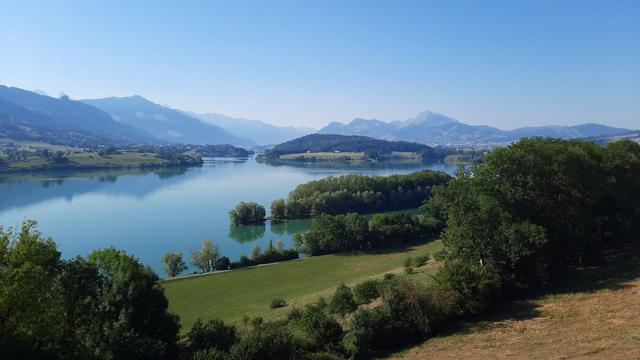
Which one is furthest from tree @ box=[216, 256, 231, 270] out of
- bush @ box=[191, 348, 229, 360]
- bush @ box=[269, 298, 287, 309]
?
bush @ box=[191, 348, 229, 360]

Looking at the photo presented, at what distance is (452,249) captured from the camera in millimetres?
27391

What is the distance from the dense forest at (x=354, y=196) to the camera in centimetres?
8031

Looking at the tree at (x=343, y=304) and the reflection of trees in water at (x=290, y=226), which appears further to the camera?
the reflection of trees in water at (x=290, y=226)

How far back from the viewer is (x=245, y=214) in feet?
244

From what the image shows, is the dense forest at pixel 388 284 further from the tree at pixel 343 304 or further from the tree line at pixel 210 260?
the tree line at pixel 210 260

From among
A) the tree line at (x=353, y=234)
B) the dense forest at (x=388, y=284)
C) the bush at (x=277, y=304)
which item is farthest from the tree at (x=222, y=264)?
the dense forest at (x=388, y=284)

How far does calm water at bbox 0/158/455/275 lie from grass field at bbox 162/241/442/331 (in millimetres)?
11080

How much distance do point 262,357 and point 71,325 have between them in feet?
24.4

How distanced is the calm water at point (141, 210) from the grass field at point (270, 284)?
11.1 metres

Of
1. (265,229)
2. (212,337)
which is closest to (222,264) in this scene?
(265,229)

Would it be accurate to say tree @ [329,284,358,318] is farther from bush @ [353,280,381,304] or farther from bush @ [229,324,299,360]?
bush @ [229,324,299,360]

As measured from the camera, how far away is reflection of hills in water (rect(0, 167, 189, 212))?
9939 cm

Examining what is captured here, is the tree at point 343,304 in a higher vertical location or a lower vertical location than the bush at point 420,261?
higher

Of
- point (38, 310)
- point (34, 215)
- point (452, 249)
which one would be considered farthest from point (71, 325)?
point (34, 215)
